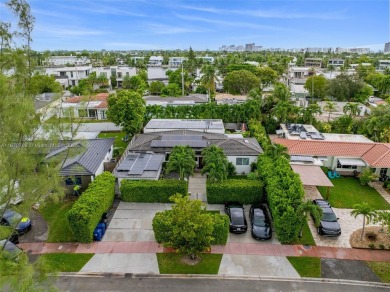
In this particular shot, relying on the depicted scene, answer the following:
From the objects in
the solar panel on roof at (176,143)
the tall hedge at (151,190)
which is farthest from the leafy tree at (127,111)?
the tall hedge at (151,190)

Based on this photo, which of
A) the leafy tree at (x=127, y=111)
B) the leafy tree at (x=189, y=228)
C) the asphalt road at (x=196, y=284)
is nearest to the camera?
the asphalt road at (x=196, y=284)

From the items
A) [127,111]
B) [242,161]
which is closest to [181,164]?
[242,161]

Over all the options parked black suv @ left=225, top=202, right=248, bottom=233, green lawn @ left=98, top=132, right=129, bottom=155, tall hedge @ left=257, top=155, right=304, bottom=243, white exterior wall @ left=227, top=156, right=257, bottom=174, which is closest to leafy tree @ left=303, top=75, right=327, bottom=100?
white exterior wall @ left=227, top=156, right=257, bottom=174

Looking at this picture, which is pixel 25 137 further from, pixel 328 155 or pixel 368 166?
pixel 368 166

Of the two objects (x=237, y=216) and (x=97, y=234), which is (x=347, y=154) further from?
(x=97, y=234)

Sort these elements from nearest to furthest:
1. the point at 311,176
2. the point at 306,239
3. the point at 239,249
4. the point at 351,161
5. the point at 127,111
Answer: the point at 239,249
the point at 306,239
the point at 311,176
the point at 351,161
the point at 127,111

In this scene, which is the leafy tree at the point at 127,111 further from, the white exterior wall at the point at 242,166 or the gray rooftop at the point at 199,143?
the white exterior wall at the point at 242,166

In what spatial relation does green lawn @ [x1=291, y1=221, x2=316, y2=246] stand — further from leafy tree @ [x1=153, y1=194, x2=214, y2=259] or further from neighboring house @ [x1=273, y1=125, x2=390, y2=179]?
neighboring house @ [x1=273, y1=125, x2=390, y2=179]
